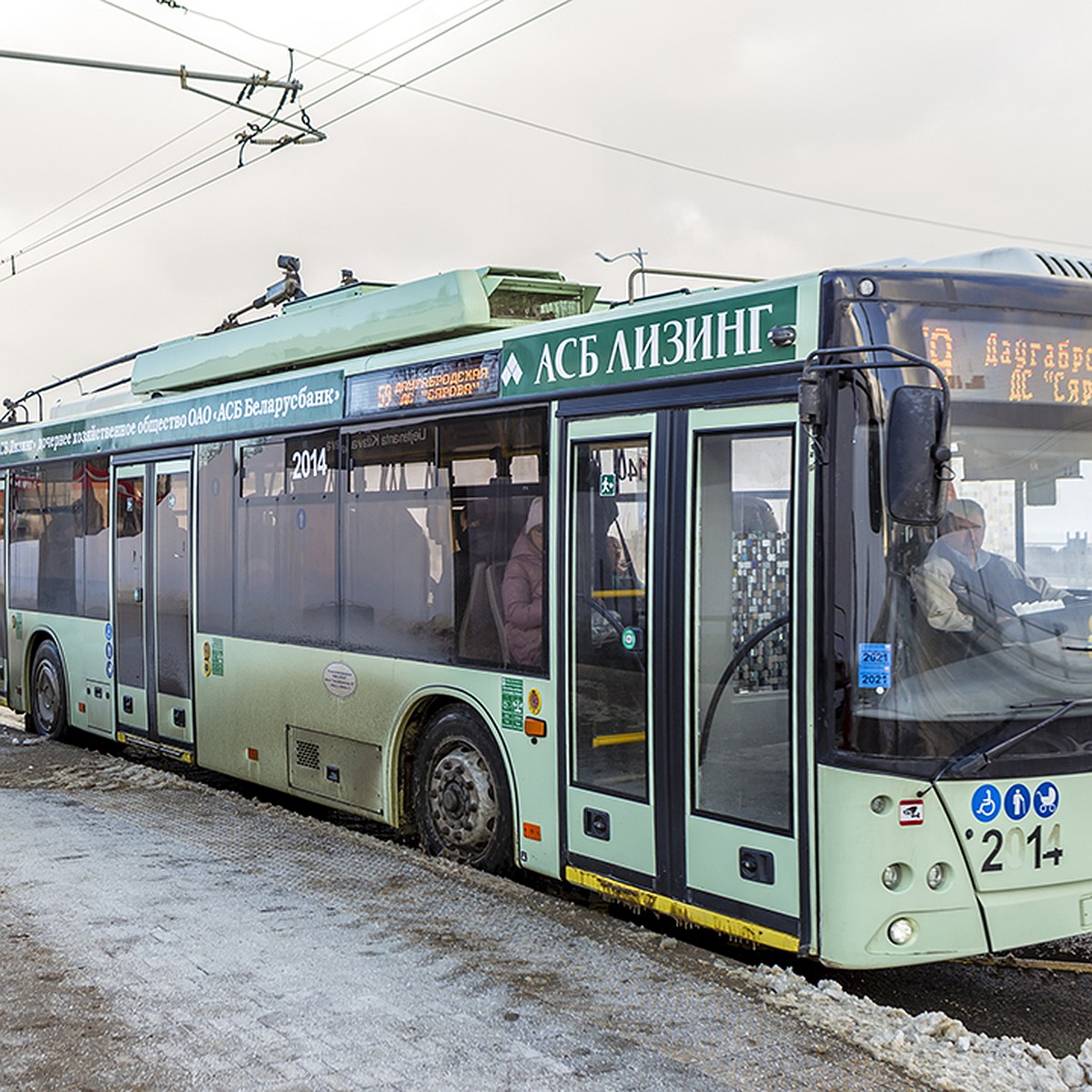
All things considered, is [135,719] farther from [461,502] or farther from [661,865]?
[661,865]

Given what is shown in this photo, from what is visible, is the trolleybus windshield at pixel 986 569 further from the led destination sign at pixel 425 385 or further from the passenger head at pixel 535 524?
the led destination sign at pixel 425 385

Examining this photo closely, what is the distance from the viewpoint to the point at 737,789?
5840 mm

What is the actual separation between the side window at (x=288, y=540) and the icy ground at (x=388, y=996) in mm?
1671

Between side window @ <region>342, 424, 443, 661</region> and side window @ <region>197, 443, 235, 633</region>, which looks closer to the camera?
side window @ <region>342, 424, 443, 661</region>

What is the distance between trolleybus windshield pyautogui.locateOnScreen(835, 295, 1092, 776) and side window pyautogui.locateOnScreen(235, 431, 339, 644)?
4.14m

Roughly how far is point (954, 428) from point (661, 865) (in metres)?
2.24

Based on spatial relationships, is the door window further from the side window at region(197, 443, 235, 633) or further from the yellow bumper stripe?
the side window at region(197, 443, 235, 633)

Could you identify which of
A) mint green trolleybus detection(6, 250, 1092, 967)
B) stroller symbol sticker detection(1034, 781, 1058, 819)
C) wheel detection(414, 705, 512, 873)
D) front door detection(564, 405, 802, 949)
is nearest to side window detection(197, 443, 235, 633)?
mint green trolleybus detection(6, 250, 1092, 967)

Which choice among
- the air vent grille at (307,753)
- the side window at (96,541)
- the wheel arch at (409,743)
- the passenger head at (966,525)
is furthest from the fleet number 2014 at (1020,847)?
the side window at (96,541)

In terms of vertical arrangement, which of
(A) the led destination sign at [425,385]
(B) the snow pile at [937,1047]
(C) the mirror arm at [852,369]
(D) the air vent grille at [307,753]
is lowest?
(B) the snow pile at [937,1047]

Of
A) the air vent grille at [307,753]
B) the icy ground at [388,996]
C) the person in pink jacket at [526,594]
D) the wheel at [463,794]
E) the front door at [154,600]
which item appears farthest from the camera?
the front door at [154,600]

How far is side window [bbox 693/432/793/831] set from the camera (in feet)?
18.5

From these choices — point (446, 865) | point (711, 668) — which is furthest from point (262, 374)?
point (711, 668)

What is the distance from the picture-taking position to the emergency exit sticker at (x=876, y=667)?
5316 millimetres
